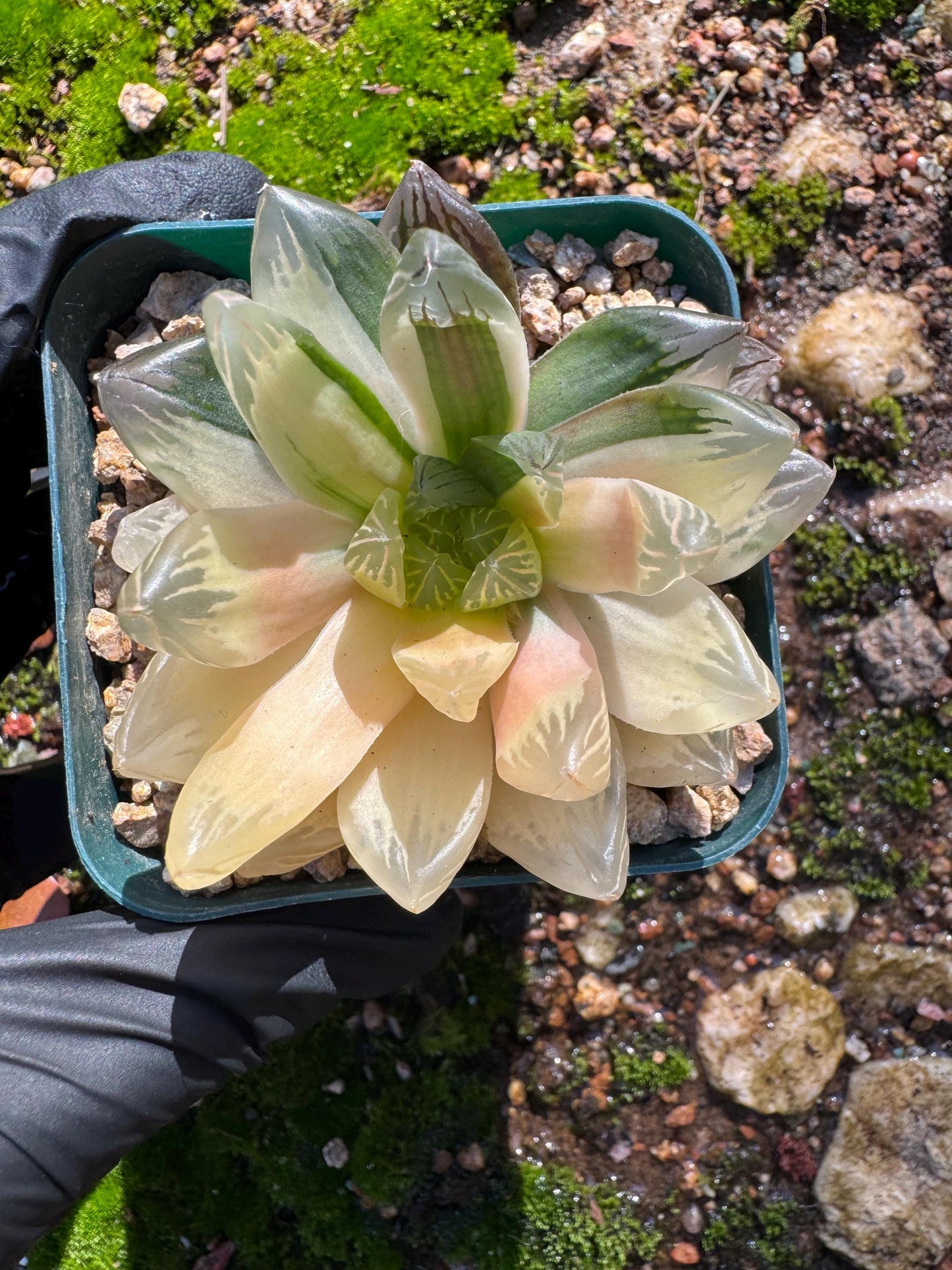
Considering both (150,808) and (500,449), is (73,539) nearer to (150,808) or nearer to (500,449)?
(150,808)

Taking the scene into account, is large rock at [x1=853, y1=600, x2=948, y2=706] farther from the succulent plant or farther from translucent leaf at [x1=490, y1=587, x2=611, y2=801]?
translucent leaf at [x1=490, y1=587, x2=611, y2=801]

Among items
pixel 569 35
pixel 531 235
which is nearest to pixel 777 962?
pixel 531 235

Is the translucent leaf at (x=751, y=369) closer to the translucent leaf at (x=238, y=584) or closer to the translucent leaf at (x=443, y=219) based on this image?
the translucent leaf at (x=443, y=219)

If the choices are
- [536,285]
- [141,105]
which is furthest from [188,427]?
[141,105]

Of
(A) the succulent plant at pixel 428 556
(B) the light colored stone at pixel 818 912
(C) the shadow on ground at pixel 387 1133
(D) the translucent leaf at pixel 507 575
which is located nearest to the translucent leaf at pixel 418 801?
(A) the succulent plant at pixel 428 556

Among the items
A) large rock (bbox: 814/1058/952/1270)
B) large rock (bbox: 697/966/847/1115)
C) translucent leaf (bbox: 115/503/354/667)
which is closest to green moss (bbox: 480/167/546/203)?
translucent leaf (bbox: 115/503/354/667)
